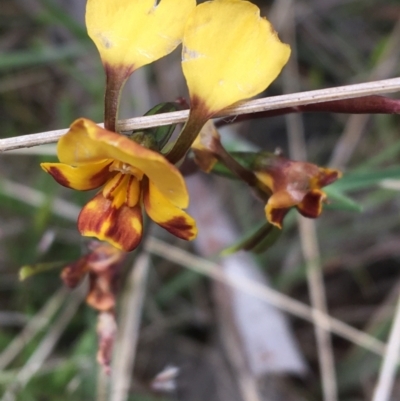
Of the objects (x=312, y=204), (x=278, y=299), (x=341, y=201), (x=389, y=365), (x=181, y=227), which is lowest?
(x=181, y=227)

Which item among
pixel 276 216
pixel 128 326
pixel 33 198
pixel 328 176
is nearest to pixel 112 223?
pixel 276 216

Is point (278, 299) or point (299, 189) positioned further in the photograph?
point (278, 299)

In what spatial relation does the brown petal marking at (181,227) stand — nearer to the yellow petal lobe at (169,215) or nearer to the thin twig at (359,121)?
the yellow petal lobe at (169,215)

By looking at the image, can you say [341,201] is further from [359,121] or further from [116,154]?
[359,121]

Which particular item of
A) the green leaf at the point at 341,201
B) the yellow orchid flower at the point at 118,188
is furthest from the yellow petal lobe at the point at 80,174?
the green leaf at the point at 341,201

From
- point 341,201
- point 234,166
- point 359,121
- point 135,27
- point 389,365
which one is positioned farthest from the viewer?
point 359,121

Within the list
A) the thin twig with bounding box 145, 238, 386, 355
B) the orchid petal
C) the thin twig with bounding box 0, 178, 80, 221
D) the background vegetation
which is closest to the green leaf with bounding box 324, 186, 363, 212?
the background vegetation

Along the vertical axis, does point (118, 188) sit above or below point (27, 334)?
below
